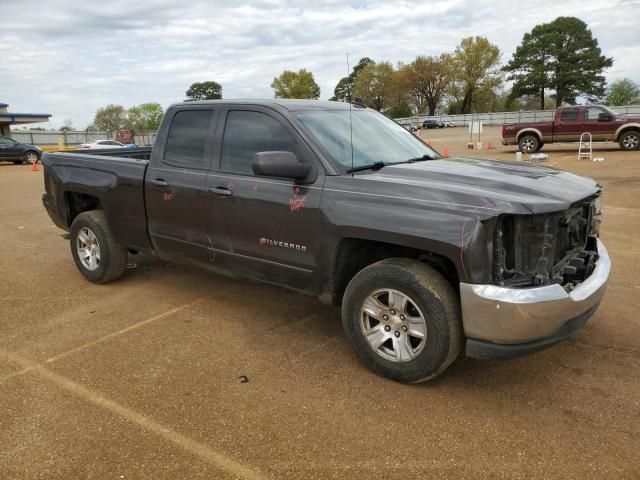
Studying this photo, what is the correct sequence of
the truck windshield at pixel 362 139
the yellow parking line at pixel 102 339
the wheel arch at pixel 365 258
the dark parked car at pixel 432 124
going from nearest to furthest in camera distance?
the wheel arch at pixel 365 258, the yellow parking line at pixel 102 339, the truck windshield at pixel 362 139, the dark parked car at pixel 432 124

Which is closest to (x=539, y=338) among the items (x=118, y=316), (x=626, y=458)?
(x=626, y=458)

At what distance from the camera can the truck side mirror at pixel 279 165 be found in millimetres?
3541

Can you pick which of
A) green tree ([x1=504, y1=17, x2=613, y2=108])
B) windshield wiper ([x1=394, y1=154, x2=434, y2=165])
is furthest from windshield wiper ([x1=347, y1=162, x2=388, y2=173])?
green tree ([x1=504, y1=17, x2=613, y2=108])

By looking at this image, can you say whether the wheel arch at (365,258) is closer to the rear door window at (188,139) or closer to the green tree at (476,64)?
the rear door window at (188,139)

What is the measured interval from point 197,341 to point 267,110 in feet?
6.15

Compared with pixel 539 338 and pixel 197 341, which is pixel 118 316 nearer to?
pixel 197 341

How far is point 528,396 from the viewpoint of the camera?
3330 millimetres

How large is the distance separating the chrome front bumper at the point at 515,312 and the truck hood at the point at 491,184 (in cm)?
46

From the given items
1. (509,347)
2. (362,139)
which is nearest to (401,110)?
(362,139)

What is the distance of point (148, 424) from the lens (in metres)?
3.07

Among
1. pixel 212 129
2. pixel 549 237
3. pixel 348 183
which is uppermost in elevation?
pixel 212 129

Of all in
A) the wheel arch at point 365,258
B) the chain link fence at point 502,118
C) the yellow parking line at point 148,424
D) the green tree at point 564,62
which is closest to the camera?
the yellow parking line at point 148,424

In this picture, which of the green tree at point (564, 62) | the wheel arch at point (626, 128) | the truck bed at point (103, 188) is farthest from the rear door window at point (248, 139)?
the green tree at point (564, 62)

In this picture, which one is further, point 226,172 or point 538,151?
point 538,151
